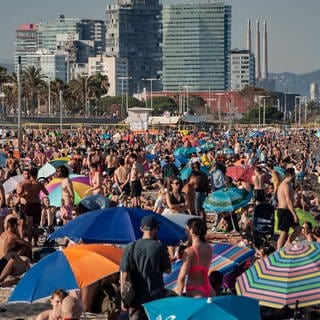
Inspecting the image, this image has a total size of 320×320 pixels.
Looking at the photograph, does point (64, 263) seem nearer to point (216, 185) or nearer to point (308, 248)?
point (308, 248)

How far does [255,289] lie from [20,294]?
1829mm

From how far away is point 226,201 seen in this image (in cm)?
1434

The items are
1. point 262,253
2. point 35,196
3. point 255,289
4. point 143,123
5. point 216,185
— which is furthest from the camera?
point 143,123

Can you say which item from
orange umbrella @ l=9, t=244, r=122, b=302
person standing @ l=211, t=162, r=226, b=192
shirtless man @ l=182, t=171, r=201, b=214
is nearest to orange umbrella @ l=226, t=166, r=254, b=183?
person standing @ l=211, t=162, r=226, b=192

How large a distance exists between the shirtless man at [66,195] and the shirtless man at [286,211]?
3.02 metres

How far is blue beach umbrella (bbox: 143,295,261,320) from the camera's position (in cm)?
→ 605

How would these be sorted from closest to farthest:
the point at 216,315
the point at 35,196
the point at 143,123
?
1. the point at 216,315
2. the point at 35,196
3. the point at 143,123

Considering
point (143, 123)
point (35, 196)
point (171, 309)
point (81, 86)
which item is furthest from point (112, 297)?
point (81, 86)

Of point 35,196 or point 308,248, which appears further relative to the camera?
point 35,196

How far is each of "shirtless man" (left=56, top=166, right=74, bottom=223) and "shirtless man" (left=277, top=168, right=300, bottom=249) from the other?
3.02 metres

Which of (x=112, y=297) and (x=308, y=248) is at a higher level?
(x=308, y=248)

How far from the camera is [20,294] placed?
770 centimetres

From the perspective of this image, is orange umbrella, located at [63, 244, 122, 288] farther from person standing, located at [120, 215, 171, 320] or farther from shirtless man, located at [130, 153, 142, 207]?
shirtless man, located at [130, 153, 142, 207]

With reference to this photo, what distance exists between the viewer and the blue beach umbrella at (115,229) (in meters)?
8.77
